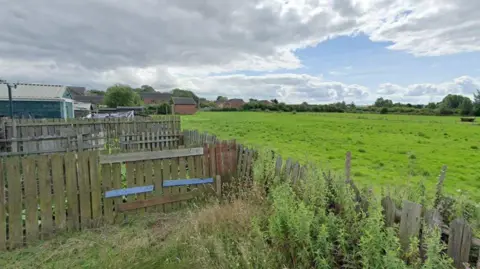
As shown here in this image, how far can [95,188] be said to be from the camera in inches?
174

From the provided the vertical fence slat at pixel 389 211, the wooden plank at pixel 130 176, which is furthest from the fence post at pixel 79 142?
the vertical fence slat at pixel 389 211

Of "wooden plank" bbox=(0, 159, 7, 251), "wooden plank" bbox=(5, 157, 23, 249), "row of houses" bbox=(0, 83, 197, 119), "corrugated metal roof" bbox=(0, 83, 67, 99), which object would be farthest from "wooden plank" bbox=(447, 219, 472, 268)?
"corrugated metal roof" bbox=(0, 83, 67, 99)

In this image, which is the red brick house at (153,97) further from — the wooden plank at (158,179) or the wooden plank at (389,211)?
the wooden plank at (389,211)

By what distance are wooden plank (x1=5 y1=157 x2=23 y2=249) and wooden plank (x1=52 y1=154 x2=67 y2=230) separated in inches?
16.6

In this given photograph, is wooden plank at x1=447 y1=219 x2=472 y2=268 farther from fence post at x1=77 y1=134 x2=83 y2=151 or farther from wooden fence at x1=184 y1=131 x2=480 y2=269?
fence post at x1=77 y1=134 x2=83 y2=151

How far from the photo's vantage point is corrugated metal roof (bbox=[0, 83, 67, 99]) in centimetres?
2466

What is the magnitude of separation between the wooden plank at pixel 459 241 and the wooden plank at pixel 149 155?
4122mm

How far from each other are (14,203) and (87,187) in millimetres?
933

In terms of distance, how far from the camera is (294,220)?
2.96m

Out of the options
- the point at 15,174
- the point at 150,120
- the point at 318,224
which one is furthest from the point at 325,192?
the point at 150,120

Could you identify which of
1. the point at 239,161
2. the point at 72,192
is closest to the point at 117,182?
the point at 72,192

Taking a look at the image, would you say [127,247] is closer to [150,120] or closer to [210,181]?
[210,181]

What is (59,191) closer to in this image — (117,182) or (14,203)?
(14,203)

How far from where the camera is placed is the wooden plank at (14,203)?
380cm
